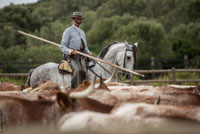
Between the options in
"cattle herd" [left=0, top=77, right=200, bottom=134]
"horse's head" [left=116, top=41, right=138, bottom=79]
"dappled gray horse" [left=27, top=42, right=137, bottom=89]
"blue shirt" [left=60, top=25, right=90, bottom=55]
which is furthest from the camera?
"horse's head" [left=116, top=41, right=138, bottom=79]

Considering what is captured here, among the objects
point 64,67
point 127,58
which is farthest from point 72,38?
point 127,58

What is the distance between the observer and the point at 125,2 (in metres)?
62.2

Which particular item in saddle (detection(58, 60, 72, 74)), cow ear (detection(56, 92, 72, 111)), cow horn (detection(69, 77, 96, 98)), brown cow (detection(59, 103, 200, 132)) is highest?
saddle (detection(58, 60, 72, 74))

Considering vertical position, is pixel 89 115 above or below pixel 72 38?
below

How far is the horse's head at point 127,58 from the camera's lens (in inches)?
364

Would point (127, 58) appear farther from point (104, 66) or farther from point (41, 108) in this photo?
point (41, 108)

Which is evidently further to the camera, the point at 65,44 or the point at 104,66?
the point at 104,66

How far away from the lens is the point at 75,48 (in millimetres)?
8883

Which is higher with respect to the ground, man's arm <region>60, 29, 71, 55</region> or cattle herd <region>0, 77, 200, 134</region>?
man's arm <region>60, 29, 71, 55</region>

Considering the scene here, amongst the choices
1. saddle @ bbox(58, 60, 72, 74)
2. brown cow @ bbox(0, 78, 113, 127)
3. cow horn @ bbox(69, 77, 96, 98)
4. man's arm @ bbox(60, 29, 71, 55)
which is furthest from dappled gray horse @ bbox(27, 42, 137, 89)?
cow horn @ bbox(69, 77, 96, 98)

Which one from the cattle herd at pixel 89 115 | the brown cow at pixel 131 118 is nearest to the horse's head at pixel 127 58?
the cattle herd at pixel 89 115

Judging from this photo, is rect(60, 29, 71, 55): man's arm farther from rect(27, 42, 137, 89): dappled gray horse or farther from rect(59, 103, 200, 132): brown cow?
rect(59, 103, 200, 132): brown cow

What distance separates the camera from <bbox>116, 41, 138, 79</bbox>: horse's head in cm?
926

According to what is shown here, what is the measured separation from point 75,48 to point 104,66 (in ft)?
2.98
